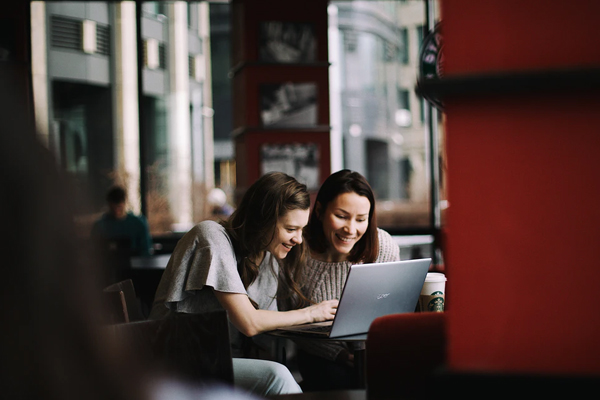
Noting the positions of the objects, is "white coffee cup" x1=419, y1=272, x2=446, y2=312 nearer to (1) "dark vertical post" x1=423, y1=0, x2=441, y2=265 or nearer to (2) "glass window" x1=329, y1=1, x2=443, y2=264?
(2) "glass window" x1=329, y1=1, x2=443, y2=264

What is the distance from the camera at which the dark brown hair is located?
3.21 metres

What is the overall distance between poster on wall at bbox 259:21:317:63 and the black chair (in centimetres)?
472

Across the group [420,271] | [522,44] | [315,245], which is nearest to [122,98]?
[315,245]

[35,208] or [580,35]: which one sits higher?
[580,35]

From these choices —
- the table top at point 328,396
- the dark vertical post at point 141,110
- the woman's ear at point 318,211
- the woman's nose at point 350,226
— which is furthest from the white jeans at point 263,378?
the dark vertical post at point 141,110

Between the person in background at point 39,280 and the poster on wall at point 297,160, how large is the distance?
17.9 ft

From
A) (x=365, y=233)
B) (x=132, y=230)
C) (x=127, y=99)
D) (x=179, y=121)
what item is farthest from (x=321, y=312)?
(x=179, y=121)

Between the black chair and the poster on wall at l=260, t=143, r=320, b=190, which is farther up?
the poster on wall at l=260, t=143, r=320, b=190

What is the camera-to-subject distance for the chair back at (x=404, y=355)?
1701mm

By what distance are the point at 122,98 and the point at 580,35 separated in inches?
269

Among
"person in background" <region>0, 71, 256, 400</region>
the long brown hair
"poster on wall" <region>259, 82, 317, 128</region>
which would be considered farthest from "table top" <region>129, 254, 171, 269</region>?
"person in background" <region>0, 71, 256, 400</region>

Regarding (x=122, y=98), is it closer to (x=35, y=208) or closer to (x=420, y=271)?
(x=420, y=271)

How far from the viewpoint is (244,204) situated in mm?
2799

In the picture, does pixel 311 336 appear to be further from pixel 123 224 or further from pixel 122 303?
pixel 123 224
